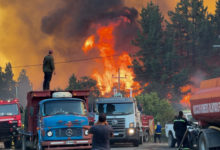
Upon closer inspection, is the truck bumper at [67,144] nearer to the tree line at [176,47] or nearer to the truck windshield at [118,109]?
the truck windshield at [118,109]

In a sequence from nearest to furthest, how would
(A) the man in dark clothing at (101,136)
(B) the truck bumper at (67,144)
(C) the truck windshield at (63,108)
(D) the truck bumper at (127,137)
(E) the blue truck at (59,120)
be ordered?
(A) the man in dark clothing at (101,136) < (B) the truck bumper at (67,144) < (E) the blue truck at (59,120) < (C) the truck windshield at (63,108) < (D) the truck bumper at (127,137)

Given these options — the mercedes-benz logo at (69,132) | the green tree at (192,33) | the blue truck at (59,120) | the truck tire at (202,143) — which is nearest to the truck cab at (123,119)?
the blue truck at (59,120)

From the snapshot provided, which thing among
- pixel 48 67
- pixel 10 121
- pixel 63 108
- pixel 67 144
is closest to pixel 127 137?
pixel 48 67

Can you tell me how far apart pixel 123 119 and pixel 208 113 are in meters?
10.7

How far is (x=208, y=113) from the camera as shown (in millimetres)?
17766

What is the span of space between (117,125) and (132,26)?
73273 millimetres

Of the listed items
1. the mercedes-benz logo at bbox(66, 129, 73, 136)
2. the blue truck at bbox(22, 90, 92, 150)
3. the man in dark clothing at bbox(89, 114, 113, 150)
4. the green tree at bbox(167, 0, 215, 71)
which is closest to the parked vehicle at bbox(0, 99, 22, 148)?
the blue truck at bbox(22, 90, 92, 150)

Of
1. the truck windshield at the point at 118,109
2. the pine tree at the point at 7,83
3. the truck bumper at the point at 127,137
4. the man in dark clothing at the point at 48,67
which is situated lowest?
the truck bumper at the point at 127,137

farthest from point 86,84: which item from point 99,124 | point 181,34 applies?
point 99,124

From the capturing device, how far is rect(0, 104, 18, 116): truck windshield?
97.2 ft

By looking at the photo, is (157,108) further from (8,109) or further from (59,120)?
(59,120)

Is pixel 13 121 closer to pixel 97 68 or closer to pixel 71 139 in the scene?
pixel 71 139

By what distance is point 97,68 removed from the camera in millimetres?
100000

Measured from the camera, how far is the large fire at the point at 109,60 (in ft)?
309
